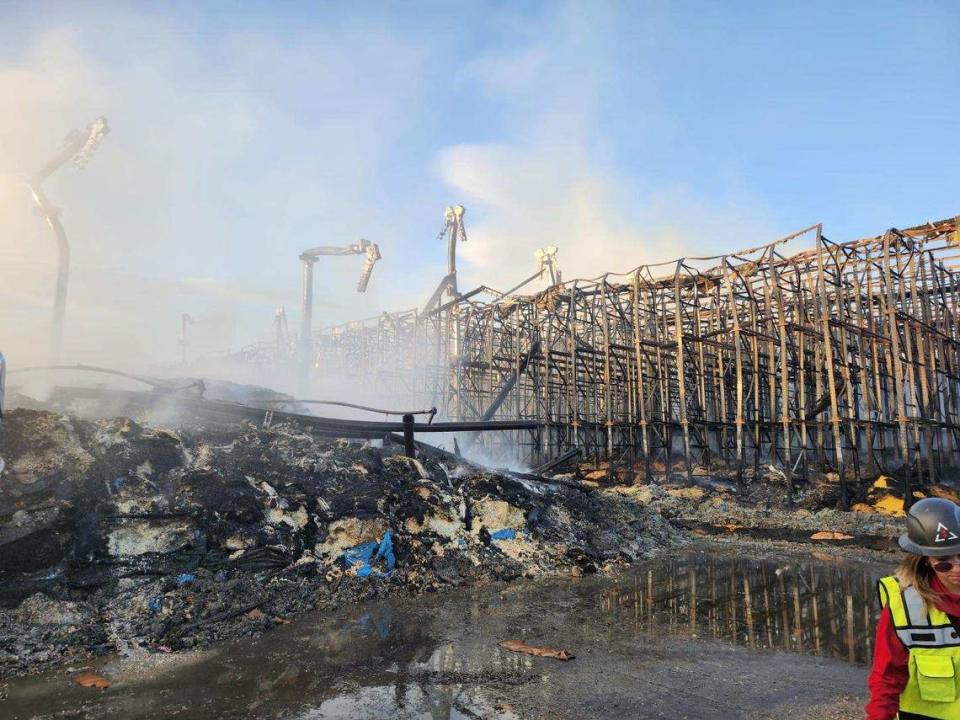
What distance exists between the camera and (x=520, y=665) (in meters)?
5.29

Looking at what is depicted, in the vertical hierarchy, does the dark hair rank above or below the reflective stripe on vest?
above

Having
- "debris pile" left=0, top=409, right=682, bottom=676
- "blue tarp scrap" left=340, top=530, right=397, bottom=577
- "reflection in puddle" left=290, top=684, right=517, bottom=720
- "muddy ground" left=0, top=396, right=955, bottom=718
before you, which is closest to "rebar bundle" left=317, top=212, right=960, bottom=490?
"muddy ground" left=0, top=396, right=955, bottom=718

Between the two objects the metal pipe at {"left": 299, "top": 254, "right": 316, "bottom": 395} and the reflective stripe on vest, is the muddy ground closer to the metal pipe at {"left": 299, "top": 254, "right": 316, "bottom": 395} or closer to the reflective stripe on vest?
the reflective stripe on vest

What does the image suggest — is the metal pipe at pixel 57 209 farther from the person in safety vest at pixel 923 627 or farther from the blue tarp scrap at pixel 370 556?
the person in safety vest at pixel 923 627

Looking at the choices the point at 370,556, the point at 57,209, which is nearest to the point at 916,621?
the point at 370,556

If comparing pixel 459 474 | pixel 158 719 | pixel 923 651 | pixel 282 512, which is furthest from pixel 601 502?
pixel 923 651

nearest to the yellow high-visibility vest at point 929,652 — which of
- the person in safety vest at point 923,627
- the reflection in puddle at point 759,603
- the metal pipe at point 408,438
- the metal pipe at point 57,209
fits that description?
the person in safety vest at point 923,627

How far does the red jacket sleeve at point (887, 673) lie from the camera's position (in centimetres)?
205

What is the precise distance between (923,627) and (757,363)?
16.7m

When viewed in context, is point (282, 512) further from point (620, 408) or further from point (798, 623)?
point (620, 408)

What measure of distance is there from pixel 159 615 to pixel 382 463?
4561 millimetres

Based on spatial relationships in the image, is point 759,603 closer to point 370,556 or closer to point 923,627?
point 370,556

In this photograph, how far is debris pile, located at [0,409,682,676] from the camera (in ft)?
19.4

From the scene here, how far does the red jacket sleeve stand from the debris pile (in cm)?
570
